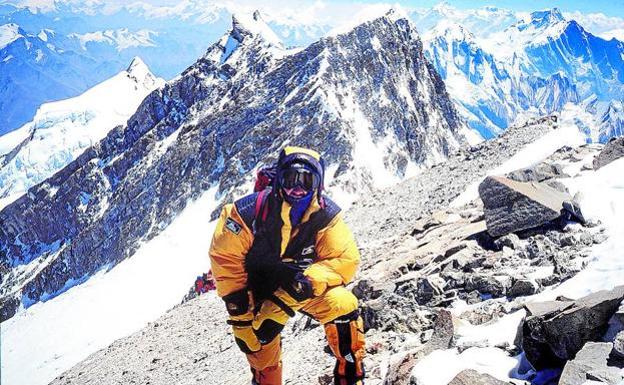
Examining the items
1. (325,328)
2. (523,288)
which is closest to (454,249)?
(523,288)

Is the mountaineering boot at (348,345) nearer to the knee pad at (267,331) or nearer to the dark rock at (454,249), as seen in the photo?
the knee pad at (267,331)

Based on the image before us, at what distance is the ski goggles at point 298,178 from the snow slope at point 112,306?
241 ft

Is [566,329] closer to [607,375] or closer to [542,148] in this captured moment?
[607,375]

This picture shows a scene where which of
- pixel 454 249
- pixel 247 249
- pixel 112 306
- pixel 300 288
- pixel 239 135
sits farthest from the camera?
pixel 239 135

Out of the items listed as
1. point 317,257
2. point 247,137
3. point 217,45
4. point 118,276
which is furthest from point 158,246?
point 317,257

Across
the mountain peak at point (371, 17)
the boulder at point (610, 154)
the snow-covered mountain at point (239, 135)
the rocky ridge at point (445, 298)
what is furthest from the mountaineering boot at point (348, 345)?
the mountain peak at point (371, 17)

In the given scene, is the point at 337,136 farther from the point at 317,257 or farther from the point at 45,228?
the point at 45,228

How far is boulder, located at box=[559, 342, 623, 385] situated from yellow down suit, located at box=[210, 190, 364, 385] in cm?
325

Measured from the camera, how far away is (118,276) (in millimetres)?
100250

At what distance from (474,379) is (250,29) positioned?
509 ft

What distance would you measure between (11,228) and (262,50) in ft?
384

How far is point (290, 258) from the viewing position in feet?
26.9

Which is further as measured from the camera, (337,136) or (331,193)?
(337,136)

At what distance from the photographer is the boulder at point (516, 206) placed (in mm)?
12156
